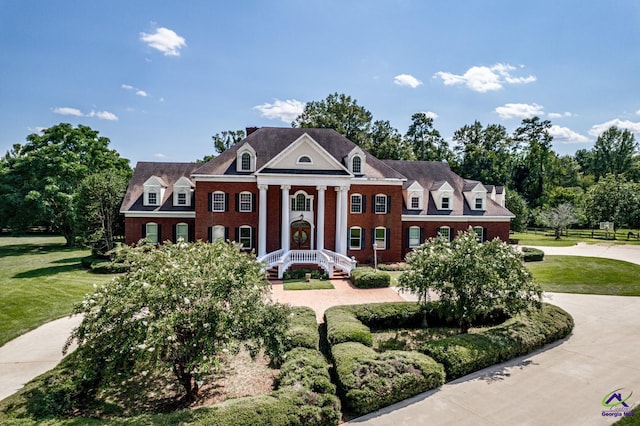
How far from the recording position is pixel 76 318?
16359 millimetres

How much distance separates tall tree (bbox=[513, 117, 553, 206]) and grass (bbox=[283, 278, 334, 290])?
59.1 m

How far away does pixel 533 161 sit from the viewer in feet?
222

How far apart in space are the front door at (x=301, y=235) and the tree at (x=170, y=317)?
763 inches

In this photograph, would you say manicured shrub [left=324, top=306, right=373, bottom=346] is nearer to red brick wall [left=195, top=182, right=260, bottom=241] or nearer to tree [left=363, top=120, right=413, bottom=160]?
red brick wall [left=195, top=182, right=260, bottom=241]

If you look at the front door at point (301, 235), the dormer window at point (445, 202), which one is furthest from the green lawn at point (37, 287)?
the dormer window at point (445, 202)

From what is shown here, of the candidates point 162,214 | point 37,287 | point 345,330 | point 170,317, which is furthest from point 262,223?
point 170,317

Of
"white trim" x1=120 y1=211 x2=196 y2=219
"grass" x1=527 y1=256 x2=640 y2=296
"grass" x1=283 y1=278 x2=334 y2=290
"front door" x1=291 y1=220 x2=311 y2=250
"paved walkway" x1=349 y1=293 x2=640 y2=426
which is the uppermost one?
"white trim" x1=120 y1=211 x2=196 y2=219

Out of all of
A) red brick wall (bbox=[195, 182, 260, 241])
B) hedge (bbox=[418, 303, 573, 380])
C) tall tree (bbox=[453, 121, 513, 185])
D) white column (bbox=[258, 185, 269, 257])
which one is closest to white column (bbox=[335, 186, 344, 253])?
white column (bbox=[258, 185, 269, 257])

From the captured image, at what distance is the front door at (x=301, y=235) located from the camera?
28.9 metres

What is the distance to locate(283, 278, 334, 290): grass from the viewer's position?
22.0 metres

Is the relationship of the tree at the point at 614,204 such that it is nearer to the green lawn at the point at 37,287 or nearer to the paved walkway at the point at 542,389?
the paved walkway at the point at 542,389

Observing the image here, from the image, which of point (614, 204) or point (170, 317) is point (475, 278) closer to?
point (170, 317)

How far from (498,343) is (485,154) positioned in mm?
58991

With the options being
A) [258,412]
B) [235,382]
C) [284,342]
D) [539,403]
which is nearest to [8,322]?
[235,382]
